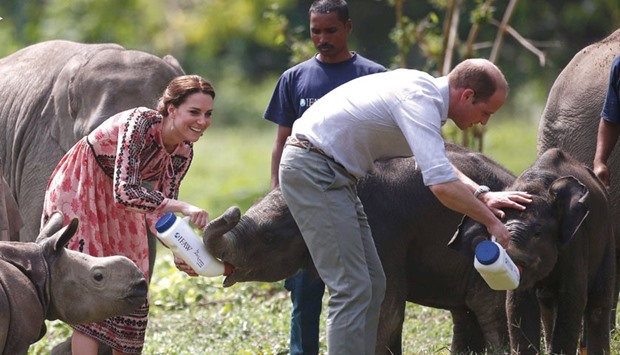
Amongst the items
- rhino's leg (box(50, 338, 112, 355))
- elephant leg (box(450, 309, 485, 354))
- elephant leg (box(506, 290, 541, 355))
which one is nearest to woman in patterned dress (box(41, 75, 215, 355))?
rhino's leg (box(50, 338, 112, 355))

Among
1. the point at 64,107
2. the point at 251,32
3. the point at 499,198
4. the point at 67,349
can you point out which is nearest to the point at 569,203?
the point at 499,198

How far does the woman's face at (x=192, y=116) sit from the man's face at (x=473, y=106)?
1310 millimetres

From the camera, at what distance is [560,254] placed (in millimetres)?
7832

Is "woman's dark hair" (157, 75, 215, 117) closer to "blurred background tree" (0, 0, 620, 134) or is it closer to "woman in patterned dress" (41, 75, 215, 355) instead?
"woman in patterned dress" (41, 75, 215, 355)

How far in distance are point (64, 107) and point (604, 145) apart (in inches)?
144

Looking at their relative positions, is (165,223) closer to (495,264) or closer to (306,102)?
(495,264)

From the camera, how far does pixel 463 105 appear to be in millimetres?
6820

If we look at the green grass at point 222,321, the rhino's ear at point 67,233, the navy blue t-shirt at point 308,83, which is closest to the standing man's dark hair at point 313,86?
the navy blue t-shirt at point 308,83

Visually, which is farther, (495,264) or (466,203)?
(495,264)

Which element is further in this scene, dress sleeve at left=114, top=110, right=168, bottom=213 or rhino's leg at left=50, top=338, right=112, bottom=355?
rhino's leg at left=50, top=338, right=112, bottom=355

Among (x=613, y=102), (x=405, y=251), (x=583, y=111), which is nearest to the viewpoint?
(x=405, y=251)

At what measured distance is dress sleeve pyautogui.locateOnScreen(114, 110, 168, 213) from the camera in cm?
707

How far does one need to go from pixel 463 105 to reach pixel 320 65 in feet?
6.27

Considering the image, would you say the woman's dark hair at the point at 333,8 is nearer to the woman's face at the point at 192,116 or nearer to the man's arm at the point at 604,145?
the woman's face at the point at 192,116
